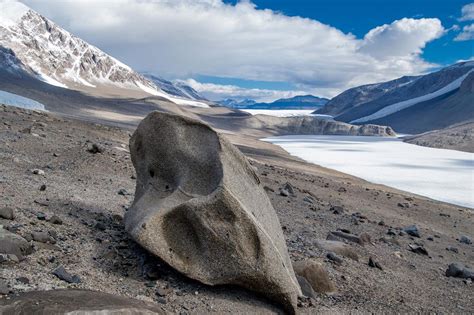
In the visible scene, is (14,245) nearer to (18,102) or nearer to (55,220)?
(55,220)

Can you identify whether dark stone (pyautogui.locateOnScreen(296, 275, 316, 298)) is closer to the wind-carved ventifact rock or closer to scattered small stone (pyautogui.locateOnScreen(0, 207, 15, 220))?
the wind-carved ventifact rock

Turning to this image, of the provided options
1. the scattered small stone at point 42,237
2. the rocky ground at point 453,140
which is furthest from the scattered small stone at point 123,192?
the rocky ground at point 453,140

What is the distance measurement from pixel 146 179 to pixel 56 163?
5380mm

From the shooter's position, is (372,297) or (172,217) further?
(372,297)

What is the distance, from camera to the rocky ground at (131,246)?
19.4 ft

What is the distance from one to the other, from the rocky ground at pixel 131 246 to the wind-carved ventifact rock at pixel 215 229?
29 cm

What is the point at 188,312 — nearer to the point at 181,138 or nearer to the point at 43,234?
the point at 43,234

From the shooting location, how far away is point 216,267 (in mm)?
6254

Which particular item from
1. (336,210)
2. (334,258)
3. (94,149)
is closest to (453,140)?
(336,210)

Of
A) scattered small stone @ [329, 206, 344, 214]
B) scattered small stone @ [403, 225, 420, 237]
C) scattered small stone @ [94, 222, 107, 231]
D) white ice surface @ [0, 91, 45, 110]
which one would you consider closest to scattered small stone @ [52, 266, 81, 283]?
scattered small stone @ [94, 222, 107, 231]

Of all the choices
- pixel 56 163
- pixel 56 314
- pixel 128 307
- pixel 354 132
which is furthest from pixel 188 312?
pixel 354 132

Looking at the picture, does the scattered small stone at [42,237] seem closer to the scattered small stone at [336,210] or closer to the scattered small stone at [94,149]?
the scattered small stone at [94,149]

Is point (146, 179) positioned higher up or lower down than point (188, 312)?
higher up

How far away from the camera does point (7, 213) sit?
661cm
